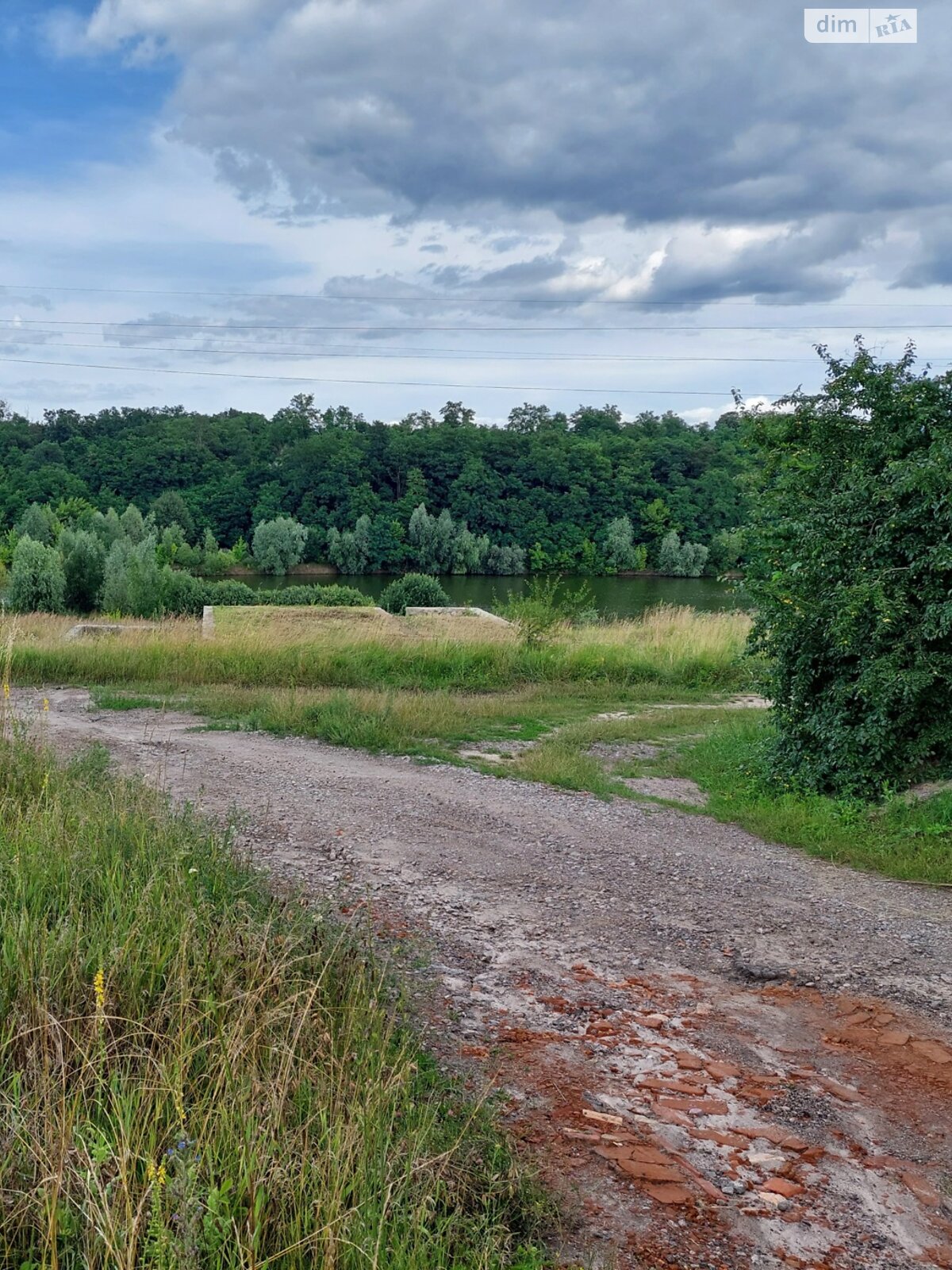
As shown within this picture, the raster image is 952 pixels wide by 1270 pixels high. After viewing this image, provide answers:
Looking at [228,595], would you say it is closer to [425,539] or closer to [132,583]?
[132,583]

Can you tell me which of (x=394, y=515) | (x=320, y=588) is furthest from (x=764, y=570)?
(x=394, y=515)

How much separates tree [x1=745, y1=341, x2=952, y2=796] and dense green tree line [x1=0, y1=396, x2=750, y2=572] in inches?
2483

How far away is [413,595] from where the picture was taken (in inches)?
1417

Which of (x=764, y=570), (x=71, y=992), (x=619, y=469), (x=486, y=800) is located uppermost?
(x=619, y=469)

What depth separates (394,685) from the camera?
1452cm

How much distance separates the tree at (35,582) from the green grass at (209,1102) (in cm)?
3077

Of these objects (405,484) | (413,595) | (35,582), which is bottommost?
(413,595)

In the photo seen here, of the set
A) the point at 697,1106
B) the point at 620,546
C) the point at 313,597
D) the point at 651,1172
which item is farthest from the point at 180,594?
the point at 620,546

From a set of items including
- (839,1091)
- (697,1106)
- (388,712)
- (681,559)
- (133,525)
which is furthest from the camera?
(681,559)

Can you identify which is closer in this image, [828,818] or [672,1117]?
[672,1117]

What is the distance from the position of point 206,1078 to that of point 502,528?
7633 centimetres

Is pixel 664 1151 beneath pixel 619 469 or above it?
beneath

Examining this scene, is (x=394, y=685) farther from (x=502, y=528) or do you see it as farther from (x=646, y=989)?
(x=502, y=528)

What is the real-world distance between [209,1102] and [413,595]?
33.5 metres
